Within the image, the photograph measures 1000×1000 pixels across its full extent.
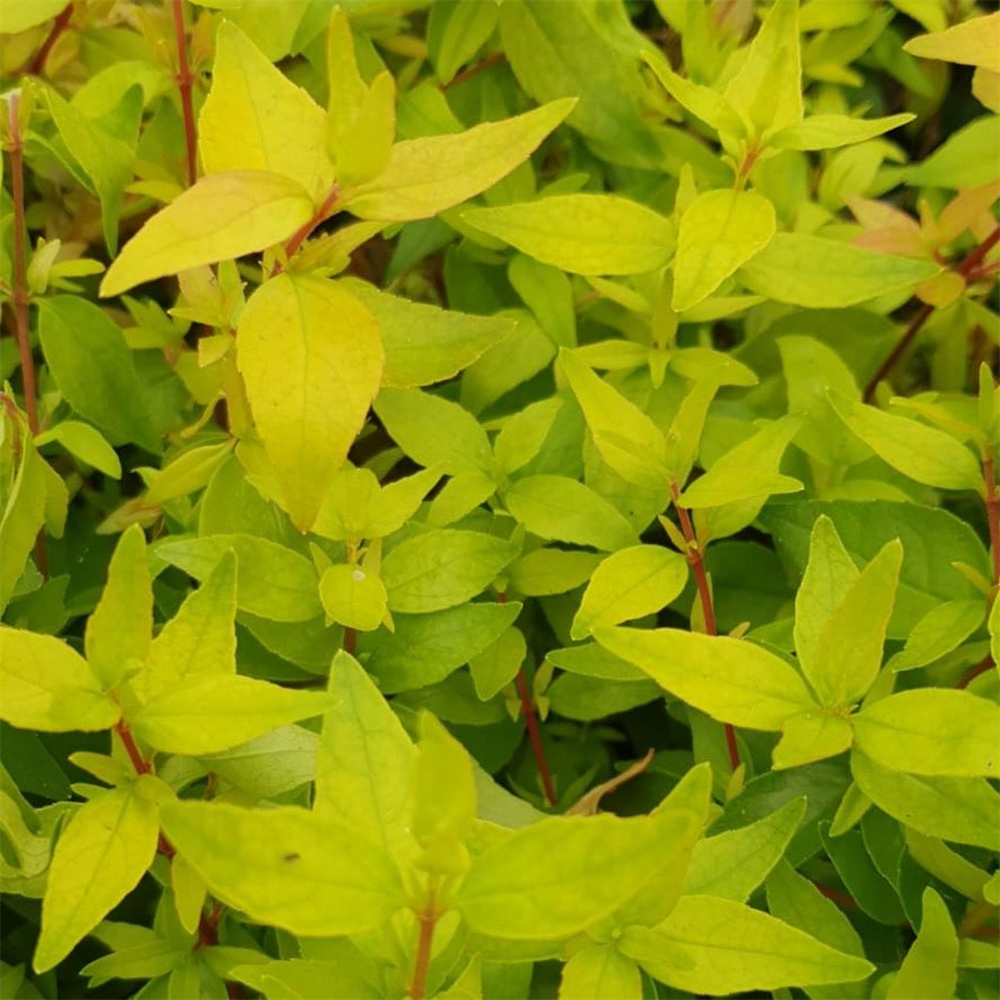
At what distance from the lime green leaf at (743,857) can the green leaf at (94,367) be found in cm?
50

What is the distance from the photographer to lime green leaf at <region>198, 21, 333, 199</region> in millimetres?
644

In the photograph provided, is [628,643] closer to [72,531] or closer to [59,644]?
[59,644]

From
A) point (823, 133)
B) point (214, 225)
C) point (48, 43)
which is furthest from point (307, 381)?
point (48, 43)

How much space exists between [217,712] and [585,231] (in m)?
0.42

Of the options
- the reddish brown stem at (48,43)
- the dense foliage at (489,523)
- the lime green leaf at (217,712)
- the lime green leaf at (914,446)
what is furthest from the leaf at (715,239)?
the reddish brown stem at (48,43)

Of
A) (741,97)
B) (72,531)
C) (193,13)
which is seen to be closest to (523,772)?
(72,531)

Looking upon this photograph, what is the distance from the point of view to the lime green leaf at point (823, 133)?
785mm

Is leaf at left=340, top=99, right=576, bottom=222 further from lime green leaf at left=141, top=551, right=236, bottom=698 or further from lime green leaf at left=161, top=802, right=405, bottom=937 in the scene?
lime green leaf at left=161, top=802, right=405, bottom=937

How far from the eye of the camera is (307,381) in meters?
0.59

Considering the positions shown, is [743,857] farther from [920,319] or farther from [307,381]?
[920,319]

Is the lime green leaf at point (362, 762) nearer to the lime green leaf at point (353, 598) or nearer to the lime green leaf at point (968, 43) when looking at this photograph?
the lime green leaf at point (353, 598)

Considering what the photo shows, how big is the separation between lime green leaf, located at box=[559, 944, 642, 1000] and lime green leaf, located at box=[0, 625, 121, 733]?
24cm

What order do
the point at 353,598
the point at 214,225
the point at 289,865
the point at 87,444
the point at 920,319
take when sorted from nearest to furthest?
the point at 289,865 < the point at 214,225 < the point at 353,598 < the point at 87,444 < the point at 920,319

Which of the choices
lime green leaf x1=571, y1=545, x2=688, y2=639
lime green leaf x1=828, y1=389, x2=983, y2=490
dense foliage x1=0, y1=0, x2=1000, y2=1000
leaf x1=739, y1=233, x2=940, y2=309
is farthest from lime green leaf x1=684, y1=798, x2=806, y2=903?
leaf x1=739, y1=233, x2=940, y2=309
